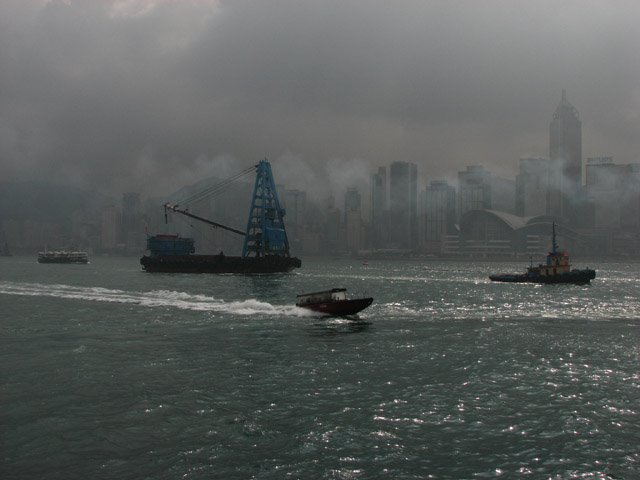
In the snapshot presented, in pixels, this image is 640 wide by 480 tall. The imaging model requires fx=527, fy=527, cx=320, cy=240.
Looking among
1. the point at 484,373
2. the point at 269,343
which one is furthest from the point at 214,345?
the point at 484,373

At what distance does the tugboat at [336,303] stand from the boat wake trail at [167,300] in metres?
1.61

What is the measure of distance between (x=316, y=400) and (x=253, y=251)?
430ft

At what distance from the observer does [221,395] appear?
83.0 ft

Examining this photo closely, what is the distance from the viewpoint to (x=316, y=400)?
80.1 feet

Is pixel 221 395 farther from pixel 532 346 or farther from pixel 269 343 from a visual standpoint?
pixel 532 346

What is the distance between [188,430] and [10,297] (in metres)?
68.1

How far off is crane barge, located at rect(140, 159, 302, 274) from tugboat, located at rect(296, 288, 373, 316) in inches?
3564

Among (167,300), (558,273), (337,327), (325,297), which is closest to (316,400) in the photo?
(337,327)

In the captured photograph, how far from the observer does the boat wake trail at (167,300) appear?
5869cm

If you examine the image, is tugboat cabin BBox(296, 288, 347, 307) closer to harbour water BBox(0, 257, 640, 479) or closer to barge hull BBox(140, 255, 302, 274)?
harbour water BBox(0, 257, 640, 479)

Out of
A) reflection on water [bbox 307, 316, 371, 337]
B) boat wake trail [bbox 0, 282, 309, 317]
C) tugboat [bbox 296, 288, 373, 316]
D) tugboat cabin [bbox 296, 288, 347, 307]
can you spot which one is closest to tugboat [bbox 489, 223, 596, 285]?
boat wake trail [bbox 0, 282, 309, 317]

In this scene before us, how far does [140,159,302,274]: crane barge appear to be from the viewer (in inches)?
5650

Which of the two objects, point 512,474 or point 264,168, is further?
point 264,168

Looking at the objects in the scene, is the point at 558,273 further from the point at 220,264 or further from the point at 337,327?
the point at 220,264
